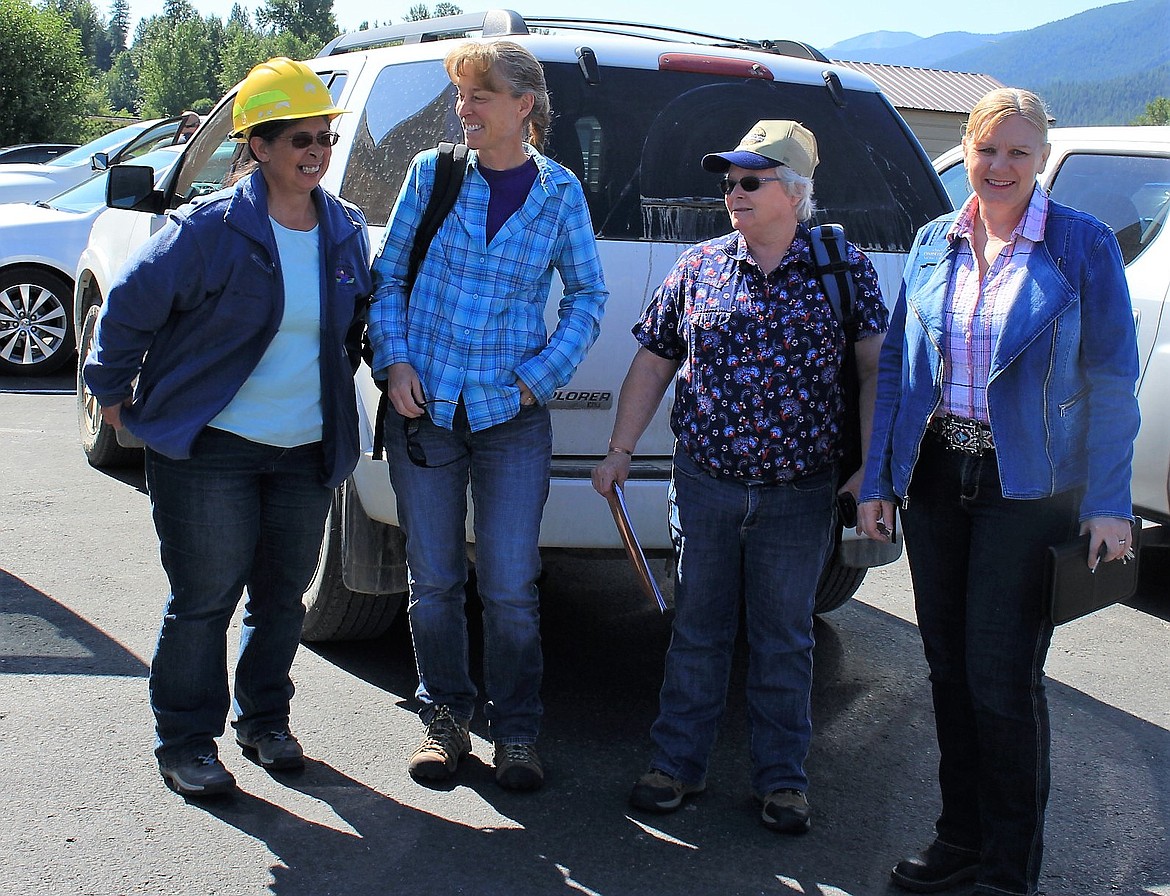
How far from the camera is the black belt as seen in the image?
9.50 ft

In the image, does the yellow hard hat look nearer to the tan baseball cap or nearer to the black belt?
the tan baseball cap

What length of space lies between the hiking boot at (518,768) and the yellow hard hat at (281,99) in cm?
175

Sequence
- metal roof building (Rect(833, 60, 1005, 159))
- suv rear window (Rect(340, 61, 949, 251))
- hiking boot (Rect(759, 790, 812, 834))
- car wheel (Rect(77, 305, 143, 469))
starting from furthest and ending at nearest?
1. metal roof building (Rect(833, 60, 1005, 159))
2. car wheel (Rect(77, 305, 143, 469))
3. suv rear window (Rect(340, 61, 949, 251))
4. hiking boot (Rect(759, 790, 812, 834))

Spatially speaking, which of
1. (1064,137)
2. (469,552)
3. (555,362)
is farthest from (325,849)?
(1064,137)

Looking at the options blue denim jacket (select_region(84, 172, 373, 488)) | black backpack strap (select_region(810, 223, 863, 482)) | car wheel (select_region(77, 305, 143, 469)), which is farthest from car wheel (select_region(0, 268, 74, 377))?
black backpack strap (select_region(810, 223, 863, 482))

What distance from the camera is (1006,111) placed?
280 centimetres

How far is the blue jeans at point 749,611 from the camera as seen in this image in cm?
332

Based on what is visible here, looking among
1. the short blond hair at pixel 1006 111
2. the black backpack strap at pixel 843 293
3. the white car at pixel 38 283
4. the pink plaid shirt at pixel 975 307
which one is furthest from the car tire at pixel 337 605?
the white car at pixel 38 283

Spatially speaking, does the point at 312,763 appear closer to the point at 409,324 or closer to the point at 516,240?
the point at 409,324

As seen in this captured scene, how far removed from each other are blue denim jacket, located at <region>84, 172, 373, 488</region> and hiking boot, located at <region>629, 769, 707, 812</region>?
4.75ft

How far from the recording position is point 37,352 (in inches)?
389

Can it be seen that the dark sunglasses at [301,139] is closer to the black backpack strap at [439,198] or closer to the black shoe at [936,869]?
the black backpack strap at [439,198]

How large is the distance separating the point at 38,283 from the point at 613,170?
A: 23.4ft

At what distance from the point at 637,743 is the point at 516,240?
5.12 ft
